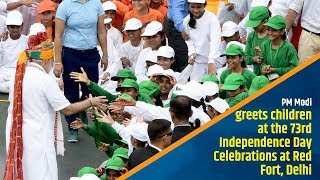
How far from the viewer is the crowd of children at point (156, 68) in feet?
31.0

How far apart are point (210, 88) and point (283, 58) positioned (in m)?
0.85

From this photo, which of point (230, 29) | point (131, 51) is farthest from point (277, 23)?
point (131, 51)

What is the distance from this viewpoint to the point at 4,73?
14094 mm

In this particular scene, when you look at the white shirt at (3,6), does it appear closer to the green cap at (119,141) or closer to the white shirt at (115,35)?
the white shirt at (115,35)

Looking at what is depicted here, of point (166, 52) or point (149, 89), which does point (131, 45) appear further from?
point (149, 89)

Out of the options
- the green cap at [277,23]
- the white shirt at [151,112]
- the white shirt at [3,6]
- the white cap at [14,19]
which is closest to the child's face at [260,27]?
the green cap at [277,23]

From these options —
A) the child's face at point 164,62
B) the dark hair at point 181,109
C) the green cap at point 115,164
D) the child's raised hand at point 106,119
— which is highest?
the dark hair at point 181,109

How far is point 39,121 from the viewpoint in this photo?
9.28 metres

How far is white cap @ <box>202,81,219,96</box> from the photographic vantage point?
11.2m

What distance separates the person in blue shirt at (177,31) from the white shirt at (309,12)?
7.30 feet

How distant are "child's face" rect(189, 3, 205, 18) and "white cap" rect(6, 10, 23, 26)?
2.45 m

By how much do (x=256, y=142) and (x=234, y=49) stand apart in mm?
5717

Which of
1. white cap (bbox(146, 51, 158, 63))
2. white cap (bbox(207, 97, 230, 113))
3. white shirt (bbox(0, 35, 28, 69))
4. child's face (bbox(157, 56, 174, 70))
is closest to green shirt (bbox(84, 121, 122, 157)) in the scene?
white cap (bbox(207, 97, 230, 113))

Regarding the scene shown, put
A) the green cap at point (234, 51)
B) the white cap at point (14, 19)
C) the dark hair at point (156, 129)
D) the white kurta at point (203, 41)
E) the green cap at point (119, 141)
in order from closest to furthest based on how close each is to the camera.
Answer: the dark hair at point (156, 129)
the green cap at point (119, 141)
the green cap at point (234, 51)
the white kurta at point (203, 41)
the white cap at point (14, 19)
